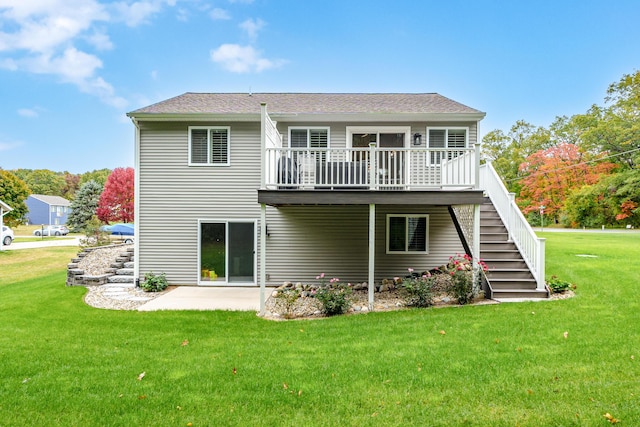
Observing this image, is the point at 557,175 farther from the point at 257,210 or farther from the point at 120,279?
the point at 120,279

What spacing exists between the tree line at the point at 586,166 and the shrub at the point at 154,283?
85.1ft

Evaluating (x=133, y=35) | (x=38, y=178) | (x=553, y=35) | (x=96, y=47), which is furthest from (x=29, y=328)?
(x=38, y=178)

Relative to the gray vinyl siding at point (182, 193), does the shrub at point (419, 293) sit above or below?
below

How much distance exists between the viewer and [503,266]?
8.06 meters

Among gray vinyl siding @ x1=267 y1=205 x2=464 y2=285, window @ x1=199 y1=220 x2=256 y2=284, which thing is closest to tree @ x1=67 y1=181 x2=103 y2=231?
window @ x1=199 y1=220 x2=256 y2=284

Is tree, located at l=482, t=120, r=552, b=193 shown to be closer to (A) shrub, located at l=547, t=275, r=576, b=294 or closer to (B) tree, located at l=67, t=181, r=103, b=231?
(A) shrub, located at l=547, t=275, r=576, b=294

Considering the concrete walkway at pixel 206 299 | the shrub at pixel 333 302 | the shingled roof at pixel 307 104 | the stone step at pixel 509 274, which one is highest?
the shingled roof at pixel 307 104

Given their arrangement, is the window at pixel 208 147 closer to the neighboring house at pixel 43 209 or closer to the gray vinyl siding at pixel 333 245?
the gray vinyl siding at pixel 333 245

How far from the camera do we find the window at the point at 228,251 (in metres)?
10.3

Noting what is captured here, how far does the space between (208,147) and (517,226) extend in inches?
332

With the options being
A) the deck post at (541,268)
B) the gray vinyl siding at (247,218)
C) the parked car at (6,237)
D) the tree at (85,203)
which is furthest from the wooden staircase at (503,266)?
the tree at (85,203)

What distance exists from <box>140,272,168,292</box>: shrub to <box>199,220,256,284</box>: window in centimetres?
101

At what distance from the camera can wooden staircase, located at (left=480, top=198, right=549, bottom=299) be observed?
7426 mm

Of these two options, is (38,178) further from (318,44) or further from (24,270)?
(318,44)
